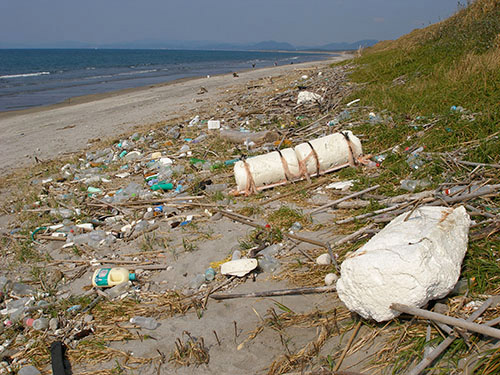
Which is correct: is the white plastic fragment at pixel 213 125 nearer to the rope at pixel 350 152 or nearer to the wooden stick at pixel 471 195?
the rope at pixel 350 152

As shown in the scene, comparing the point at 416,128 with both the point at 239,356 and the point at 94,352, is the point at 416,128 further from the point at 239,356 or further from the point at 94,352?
the point at 94,352

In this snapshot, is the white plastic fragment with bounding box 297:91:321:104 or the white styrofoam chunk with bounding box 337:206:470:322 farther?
the white plastic fragment with bounding box 297:91:321:104

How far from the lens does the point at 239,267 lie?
3434 mm

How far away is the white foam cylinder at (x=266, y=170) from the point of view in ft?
16.7

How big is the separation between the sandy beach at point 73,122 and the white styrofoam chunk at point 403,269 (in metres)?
9.16

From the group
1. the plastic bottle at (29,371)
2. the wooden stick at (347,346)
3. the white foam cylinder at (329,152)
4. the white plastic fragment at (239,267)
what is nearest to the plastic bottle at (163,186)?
the white foam cylinder at (329,152)

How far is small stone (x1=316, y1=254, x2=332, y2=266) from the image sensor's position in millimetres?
3254

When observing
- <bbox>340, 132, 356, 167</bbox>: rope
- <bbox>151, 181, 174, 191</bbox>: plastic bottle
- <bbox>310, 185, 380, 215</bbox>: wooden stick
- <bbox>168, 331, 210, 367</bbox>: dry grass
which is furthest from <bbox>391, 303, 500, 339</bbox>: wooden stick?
<bbox>151, 181, 174, 191</bbox>: plastic bottle

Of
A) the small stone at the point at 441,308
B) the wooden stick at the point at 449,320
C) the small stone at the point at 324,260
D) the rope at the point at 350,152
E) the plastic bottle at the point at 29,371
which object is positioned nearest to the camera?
the wooden stick at the point at 449,320

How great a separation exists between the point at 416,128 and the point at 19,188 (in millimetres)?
7484

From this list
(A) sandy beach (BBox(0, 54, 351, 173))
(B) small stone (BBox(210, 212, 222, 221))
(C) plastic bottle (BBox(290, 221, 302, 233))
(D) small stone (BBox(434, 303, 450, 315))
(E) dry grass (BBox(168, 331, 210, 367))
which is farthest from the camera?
(A) sandy beach (BBox(0, 54, 351, 173))

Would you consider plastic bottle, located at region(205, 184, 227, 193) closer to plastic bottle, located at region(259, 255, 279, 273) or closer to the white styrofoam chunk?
plastic bottle, located at region(259, 255, 279, 273)

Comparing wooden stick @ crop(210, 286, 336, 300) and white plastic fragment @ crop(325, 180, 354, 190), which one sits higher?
white plastic fragment @ crop(325, 180, 354, 190)

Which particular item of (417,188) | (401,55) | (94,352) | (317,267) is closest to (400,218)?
(317,267)
